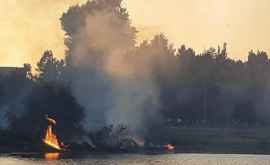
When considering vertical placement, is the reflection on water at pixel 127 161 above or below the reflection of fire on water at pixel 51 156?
below

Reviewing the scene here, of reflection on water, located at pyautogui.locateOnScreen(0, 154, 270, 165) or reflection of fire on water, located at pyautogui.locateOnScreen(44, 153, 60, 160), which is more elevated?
reflection of fire on water, located at pyautogui.locateOnScreen(44, 153, 60, 160)

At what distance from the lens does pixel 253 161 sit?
650 ft

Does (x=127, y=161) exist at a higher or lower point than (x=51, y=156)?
lower

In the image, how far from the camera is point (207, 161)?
195250mm

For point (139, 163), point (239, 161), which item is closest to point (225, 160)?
point (239, 161)

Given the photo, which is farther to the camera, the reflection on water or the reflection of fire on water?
the reflection of fire on water

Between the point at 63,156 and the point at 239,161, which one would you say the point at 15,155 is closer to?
the point at 63,156

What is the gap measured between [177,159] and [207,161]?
4.07 metres

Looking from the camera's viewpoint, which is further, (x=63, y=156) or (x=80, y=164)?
(x=63, y=156)

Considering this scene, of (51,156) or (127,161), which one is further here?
(51,156)

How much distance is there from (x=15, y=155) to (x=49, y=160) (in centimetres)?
793

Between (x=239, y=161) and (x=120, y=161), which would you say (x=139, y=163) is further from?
A: (x=239, y=161)

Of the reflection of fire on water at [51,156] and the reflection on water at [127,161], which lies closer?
the reflection on water at [127,161]

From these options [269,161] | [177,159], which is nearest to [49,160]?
[177,159]
